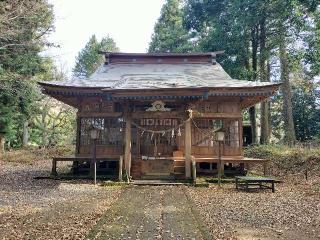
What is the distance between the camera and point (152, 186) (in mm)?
12664

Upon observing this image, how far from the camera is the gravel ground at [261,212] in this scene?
6.47 meters

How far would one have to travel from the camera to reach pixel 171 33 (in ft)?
123

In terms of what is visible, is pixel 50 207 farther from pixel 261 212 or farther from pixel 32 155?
pixel 32 155

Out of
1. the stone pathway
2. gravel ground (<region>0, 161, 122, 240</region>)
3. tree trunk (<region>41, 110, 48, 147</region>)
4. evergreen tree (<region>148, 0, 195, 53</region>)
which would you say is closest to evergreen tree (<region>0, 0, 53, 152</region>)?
tree trunk (<region>41, 110, 48, 147</region>)

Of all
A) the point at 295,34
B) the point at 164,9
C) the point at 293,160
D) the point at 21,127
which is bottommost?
the point at 293,160

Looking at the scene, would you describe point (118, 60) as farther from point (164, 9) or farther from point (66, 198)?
point (164, 9)

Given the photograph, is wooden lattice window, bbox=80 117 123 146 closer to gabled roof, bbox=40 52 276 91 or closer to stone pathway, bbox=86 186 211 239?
gabled roof, bbox=40 52 276 91

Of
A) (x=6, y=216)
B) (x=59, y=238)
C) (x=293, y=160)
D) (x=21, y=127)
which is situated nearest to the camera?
(x=59, y=238)

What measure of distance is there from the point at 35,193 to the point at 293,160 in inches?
505

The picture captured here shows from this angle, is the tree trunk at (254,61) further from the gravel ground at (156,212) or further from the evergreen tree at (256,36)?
the gravel ground at (156,212)

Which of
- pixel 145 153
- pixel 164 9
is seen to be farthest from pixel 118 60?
pixel 164 9

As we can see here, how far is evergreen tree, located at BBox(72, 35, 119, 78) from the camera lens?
48.0m

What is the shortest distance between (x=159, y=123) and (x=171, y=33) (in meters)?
24.2

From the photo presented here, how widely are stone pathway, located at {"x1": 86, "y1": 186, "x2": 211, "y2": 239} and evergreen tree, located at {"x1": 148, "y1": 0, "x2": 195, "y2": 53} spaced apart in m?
25.8
